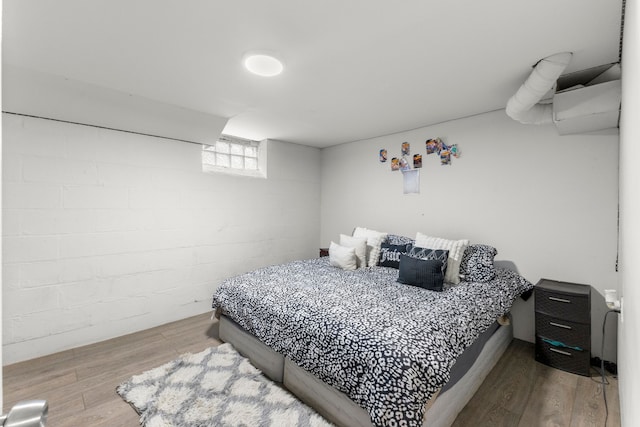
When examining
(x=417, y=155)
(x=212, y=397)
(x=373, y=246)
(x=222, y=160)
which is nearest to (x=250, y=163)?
(x=222, y=160)

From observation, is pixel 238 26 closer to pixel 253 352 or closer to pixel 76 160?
pixel 76 160

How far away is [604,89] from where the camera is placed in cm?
224

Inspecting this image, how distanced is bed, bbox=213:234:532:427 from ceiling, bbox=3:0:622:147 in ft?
5.42

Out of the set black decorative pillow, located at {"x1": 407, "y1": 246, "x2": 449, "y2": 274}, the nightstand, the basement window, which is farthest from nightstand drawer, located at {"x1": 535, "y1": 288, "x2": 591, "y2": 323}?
the basement window

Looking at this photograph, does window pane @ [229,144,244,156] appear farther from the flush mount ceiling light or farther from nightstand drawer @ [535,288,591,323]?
Result: nightstand drawer @ [535,288,591,323]

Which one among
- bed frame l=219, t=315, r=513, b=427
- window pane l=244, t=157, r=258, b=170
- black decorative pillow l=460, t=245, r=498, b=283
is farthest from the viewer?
window pane l=244, t=157, r=258, b=170

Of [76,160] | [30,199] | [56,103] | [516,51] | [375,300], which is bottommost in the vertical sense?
[375,300]

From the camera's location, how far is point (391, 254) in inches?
134

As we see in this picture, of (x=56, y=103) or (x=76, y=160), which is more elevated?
(x=56, y=103)

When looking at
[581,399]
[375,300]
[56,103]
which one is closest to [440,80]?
[375,300]

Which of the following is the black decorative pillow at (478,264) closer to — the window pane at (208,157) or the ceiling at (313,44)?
the ceiling at (313,44)

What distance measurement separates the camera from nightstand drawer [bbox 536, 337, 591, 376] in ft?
7.93

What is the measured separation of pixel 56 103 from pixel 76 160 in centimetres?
51

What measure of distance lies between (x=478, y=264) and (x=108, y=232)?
3456mm
